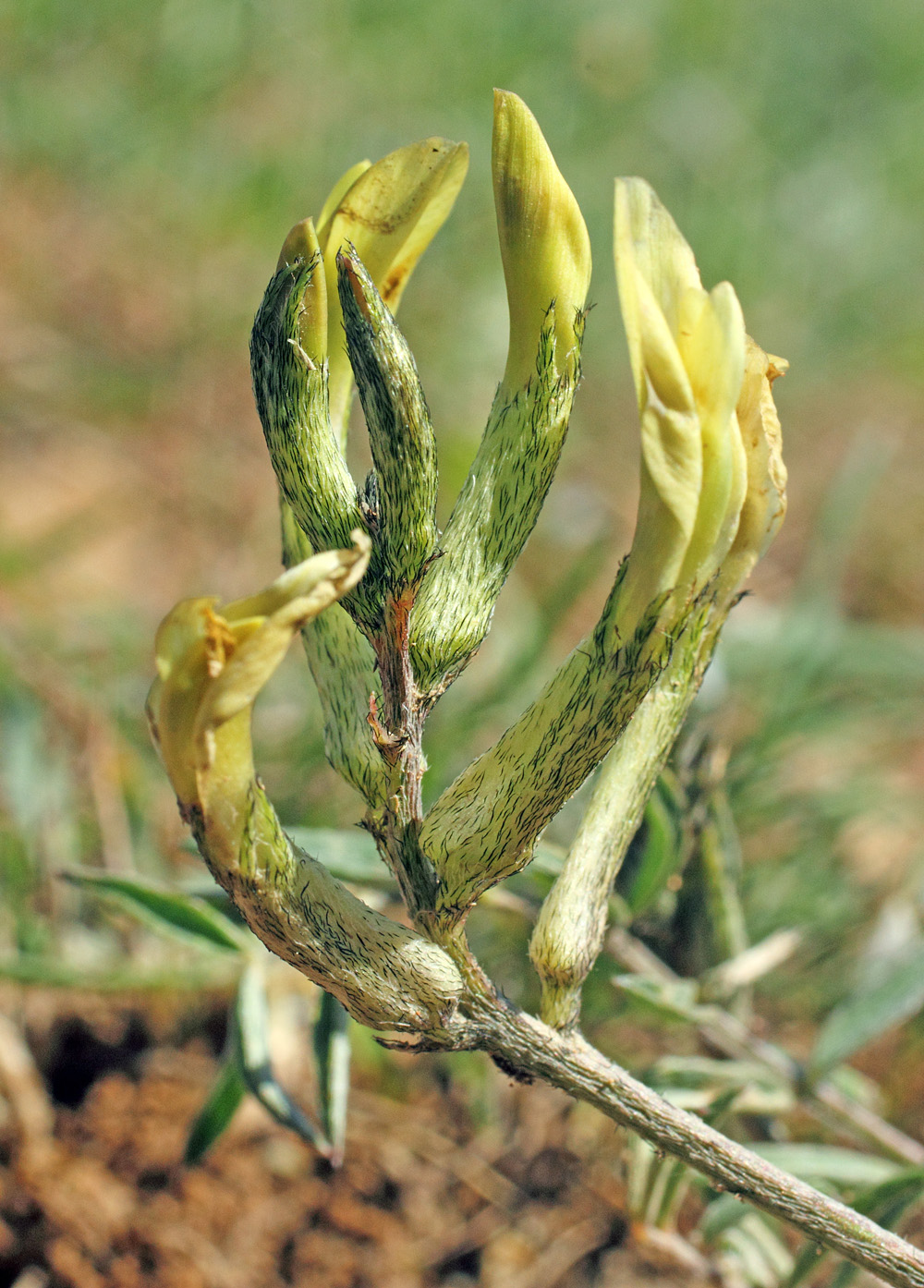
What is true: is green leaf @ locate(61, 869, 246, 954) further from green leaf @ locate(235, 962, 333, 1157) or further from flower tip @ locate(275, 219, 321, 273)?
flower tip @ locate(275, 219, 321, 273)

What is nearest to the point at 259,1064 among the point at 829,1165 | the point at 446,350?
the point at 829,1165

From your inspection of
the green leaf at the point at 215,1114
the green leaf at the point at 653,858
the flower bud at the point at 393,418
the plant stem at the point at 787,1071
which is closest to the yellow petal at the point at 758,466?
the flower bud at the point at 393,418

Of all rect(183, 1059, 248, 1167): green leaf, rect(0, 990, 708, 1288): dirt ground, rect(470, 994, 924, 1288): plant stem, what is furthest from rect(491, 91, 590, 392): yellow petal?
rect(0, 990, 708, 1288): dirt ground

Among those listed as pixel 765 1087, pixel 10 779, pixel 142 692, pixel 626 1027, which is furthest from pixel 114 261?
pixel 765 1087

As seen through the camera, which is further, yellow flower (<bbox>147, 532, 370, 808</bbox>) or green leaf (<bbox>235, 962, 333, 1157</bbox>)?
green leaf (<bbox>235, 962, 333, 1157</bbox>)

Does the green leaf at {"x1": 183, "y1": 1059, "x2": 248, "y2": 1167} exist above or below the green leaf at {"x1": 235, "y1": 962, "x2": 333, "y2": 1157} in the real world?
below
